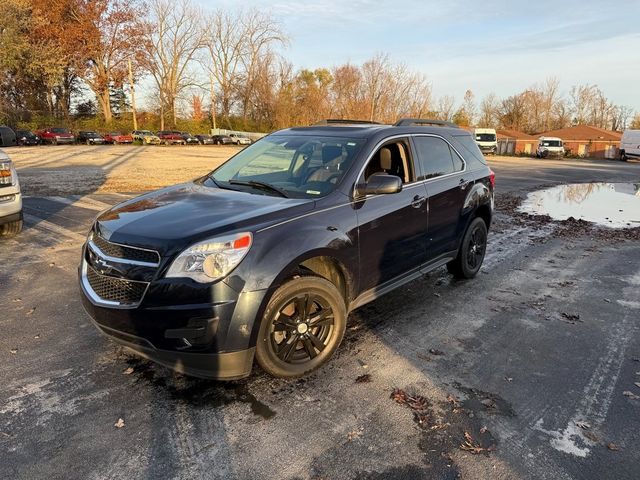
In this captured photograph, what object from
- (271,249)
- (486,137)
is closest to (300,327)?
(271,249)

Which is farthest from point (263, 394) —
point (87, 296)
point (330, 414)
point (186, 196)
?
point (186, 196)

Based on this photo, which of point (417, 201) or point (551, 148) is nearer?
point (417, 201)

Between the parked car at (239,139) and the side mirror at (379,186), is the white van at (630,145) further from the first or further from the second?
the side mirror at (379,186)

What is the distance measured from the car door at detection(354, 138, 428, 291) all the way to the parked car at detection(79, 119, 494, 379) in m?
0.01

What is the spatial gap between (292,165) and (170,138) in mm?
52425

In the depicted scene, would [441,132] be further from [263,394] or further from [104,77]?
[104,77]

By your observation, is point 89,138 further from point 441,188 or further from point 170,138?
point 441,188

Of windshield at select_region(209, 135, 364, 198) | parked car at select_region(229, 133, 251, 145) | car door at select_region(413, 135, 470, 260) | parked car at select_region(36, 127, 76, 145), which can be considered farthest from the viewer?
parked car at select_region(229, 133, 251, 145)

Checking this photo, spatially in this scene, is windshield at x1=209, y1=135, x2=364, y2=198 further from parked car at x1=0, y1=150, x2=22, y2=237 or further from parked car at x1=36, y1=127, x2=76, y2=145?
parked car at x1=36, y1=127, x2=76, y2=145

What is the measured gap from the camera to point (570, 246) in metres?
8.02

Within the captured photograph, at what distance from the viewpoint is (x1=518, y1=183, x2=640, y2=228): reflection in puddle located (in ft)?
36.0

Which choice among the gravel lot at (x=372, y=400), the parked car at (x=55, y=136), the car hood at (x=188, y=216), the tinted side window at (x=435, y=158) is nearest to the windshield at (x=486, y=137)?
the parked car at (x=55, y=136)

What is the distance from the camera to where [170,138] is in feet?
174

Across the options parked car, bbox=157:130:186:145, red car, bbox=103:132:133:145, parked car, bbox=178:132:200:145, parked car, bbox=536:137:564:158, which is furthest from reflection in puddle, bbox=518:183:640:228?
parked car, bbox=178:132:200:145
